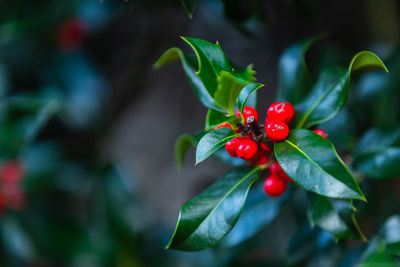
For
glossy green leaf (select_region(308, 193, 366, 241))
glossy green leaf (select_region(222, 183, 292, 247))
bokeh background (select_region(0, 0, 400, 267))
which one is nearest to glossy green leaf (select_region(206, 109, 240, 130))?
glossy green leaf (select_region(308, 193, 366, 241))

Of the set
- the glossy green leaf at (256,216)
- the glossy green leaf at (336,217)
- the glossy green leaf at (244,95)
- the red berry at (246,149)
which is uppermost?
the glossy green leaf at (244,95)

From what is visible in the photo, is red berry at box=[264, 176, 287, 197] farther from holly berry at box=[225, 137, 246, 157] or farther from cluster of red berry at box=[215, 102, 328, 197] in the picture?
holly berry at box=[225, 137, 246, 157]

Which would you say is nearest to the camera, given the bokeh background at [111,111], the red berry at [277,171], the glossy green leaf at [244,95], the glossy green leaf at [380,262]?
the glossy green leaf at [380,262]

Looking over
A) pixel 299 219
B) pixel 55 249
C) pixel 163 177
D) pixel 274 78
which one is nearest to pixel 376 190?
pixel 299 219

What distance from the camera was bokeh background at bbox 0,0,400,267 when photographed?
1429mm

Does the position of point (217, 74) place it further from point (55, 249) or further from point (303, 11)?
point (55, 249)

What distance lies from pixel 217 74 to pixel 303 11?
1.47ft

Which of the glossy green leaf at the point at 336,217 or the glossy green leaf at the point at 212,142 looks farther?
the glossy green leaf at the point at 336,217

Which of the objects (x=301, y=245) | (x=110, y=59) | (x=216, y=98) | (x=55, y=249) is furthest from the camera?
(x=110, y=59)

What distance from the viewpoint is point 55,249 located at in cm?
160

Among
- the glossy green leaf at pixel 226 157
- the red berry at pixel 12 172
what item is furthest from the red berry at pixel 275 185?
the red berry at pixel 12 172

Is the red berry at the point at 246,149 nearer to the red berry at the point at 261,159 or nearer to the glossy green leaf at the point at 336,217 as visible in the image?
the red berry at the point at 261,159

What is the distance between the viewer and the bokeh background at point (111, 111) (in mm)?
1429

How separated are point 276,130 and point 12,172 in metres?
1.29
